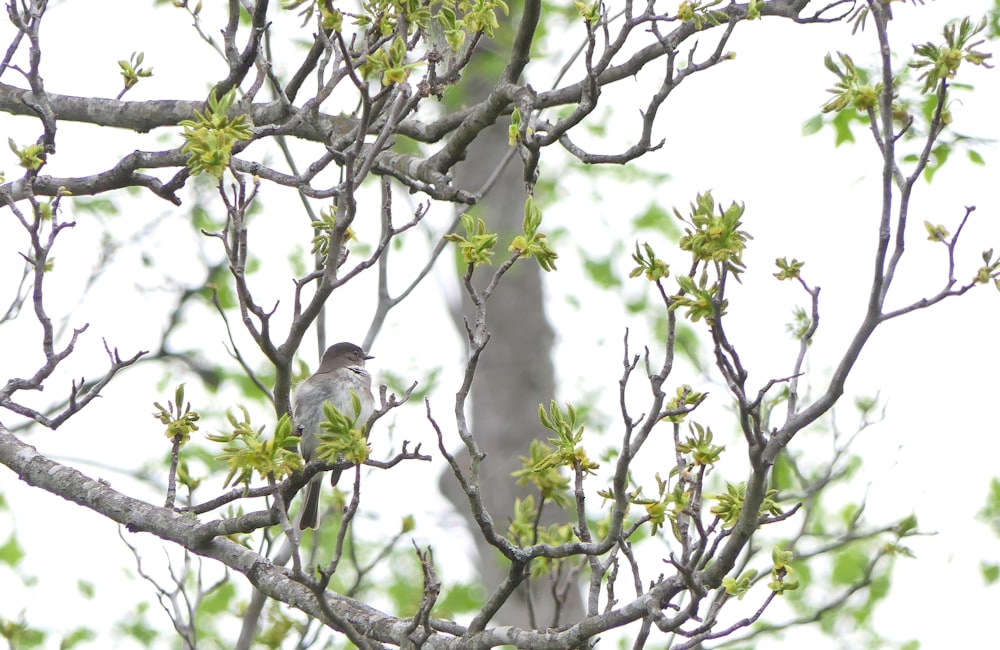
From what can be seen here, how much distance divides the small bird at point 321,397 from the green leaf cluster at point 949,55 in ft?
11.3

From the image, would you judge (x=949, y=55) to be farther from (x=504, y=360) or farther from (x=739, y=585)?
(x=504, y=360)

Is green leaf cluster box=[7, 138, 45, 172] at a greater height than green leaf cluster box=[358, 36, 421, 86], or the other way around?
green leaf cluster box=[7, 138, 45, 172]

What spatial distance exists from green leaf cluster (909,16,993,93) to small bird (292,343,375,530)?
3456 mm

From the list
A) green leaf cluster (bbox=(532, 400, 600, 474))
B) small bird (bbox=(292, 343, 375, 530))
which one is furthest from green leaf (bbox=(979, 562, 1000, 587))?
green leaf cluster (bbox=(532, 400, 600, 474))

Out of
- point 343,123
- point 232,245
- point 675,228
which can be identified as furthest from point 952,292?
point 675,228

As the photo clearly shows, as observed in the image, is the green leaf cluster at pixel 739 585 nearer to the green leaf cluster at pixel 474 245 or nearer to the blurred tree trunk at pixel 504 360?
the green leaf cluster at pixel 474 245

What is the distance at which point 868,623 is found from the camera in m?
12.2

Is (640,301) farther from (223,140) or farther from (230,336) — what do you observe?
(223,140)

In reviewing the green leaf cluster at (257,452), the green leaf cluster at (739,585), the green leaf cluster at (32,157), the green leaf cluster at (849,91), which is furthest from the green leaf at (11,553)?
the green leaf cluster at (849,91)

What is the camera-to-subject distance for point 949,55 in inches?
111

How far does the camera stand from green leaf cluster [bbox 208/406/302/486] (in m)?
2.83

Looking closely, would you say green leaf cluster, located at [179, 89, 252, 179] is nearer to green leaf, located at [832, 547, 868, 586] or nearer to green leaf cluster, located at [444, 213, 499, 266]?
green leaf cluster, located at [444, 213, 499, 266]

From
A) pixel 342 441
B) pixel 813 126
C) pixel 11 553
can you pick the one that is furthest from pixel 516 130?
pixel 11 553

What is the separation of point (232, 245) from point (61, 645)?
3198 millimetres
